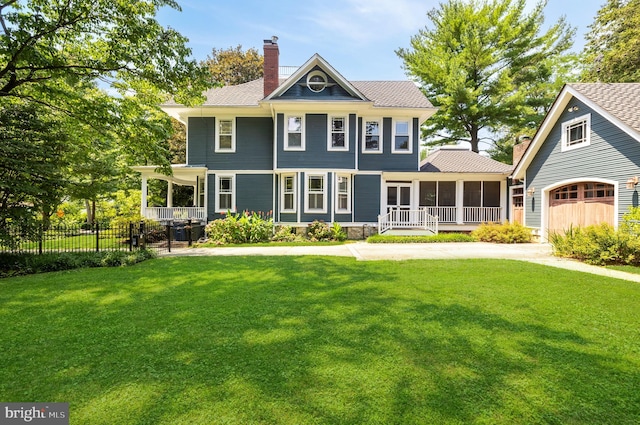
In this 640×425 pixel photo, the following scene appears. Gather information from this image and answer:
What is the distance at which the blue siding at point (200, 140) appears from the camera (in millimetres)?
16375

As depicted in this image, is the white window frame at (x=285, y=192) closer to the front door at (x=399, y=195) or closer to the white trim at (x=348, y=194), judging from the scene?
the white trim at (x=348, y=194)

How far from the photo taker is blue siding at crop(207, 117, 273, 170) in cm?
1623

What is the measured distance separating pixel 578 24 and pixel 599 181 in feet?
73.7

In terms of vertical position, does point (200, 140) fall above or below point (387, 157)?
above

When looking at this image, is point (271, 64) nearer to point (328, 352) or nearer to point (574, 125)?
point (574, 125)

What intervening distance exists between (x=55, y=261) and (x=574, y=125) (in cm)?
1858

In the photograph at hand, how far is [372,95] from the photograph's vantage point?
17.7m

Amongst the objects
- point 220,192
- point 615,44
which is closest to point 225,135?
point 220,192

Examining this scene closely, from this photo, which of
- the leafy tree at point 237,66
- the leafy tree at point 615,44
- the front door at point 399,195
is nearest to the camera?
the front door at point 399,195

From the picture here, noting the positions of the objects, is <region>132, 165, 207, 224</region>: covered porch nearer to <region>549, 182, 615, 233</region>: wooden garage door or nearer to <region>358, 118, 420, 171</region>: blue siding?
<region>358, 118, 420, 171</region>: blue siding

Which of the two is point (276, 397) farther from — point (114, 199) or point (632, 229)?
point (114, 199)

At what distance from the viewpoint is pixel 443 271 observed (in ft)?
23.4

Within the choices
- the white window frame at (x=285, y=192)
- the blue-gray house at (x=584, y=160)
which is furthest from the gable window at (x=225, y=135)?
the blue-gray house at (x=584, y=160)

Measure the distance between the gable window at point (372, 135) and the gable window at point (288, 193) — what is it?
454 centimetres
